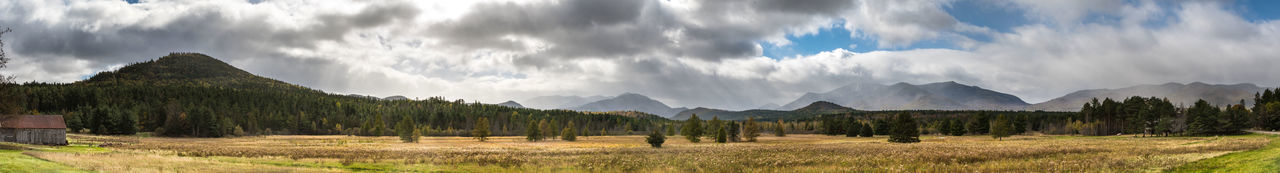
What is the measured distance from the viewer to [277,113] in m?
165

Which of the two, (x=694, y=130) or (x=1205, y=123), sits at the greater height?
(x=1205, y=123)

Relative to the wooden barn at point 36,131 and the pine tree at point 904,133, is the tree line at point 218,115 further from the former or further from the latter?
the pine tree at point 904,133

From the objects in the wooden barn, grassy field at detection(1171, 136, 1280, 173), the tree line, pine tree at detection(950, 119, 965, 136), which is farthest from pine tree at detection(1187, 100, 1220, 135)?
the wooden barn

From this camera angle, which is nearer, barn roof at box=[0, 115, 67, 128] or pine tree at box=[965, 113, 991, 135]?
barn roof at box=[0, 115, 67, 128]

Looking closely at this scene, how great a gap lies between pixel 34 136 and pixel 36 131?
0.48 metres

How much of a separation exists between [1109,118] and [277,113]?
176m

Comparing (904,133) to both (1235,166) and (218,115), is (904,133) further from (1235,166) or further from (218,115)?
(218,115)

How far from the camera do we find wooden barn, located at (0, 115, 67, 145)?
6228 centimetres

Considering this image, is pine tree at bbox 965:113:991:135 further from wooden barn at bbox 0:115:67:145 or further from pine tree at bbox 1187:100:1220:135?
wooden barn at bbox 0:115:67:145

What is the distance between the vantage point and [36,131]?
63469 mm

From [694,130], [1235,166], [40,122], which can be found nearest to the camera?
[1235,166]

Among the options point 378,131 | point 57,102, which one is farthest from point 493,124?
point 57,102

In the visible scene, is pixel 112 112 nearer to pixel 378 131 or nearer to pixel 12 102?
pixel 378 131

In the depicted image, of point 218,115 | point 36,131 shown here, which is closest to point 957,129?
point 36,131
